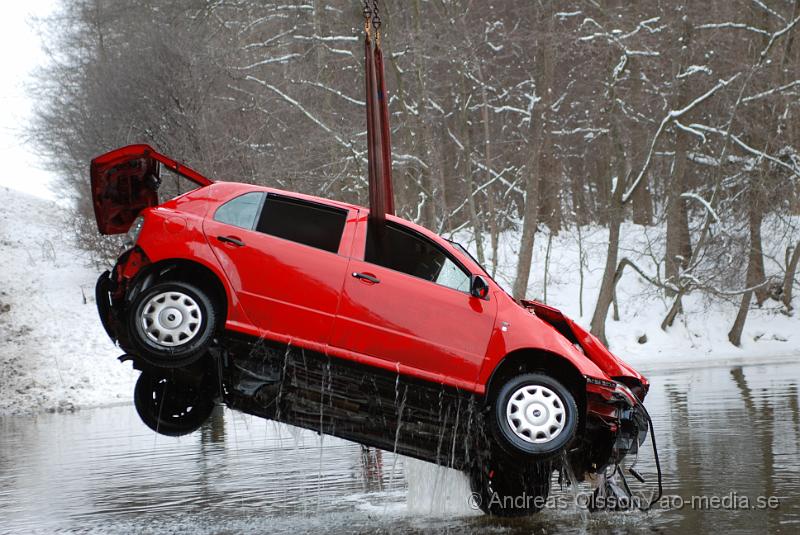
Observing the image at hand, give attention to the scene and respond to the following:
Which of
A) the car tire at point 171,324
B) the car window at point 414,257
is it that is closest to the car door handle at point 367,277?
the car window at point 414,257

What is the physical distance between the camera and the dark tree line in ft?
92.4

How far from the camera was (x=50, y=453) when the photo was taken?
1384 centimetres

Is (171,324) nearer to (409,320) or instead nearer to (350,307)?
(350,307)

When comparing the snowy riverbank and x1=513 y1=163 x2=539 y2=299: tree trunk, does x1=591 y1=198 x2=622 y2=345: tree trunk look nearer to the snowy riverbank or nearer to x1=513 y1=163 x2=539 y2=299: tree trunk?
the snowy riverbank

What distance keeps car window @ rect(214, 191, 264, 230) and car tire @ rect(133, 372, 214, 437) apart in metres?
1.48

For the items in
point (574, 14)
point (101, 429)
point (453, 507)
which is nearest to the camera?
point (453, 507)

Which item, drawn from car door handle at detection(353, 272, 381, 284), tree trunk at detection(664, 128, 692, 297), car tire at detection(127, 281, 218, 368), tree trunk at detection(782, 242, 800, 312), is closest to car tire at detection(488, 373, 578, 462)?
car door handle at detection(353, 272, 381, 284)

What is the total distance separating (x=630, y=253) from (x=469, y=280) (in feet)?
104

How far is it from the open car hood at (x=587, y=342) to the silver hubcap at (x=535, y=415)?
78 cm

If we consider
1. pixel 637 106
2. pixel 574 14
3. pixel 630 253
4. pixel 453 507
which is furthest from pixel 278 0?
pixel 453 507

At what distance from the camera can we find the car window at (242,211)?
7.48 meters

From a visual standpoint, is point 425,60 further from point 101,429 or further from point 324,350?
point 324,350

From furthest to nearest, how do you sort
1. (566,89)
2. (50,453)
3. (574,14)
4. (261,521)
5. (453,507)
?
(566,89), (574,14), (50,453), (453,507), (261,521)

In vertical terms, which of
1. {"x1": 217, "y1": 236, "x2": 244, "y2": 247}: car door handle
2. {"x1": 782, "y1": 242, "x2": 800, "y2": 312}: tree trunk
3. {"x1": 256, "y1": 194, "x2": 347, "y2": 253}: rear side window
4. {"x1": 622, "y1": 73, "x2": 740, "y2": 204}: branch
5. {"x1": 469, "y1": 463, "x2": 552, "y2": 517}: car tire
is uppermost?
{"x1": 622, "y1": 73, "x2": 740, "y2": 204}: branch
